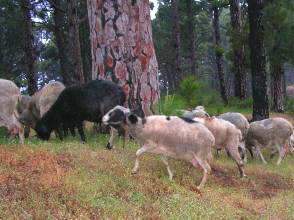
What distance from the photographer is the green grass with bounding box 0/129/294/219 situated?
22.3 ft

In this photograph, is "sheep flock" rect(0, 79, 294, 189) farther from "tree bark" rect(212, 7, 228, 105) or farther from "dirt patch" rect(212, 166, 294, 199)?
"tree bark" rect(212, 7, 228, 105)

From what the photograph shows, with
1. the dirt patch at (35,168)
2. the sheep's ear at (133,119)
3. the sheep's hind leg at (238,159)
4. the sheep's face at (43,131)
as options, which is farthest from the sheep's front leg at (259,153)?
the dirt patch at (35,168)

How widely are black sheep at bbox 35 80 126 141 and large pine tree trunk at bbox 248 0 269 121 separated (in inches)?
235

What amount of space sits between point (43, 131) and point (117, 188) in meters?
4.27

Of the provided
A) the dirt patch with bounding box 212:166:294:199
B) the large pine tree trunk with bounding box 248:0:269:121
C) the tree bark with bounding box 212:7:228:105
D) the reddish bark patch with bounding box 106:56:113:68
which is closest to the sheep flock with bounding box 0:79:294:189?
the dirt patch with bounding box 212:166:294:199

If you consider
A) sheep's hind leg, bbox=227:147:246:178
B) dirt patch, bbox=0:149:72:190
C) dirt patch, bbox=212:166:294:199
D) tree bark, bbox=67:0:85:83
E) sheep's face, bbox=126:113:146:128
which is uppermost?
tree bark, bbox=67:0:85:83

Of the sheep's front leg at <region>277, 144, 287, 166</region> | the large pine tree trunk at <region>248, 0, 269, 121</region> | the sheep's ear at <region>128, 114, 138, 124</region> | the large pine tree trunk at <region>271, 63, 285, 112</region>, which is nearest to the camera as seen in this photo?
the sheep's ear at <region>128, 114, 138, 124</region>

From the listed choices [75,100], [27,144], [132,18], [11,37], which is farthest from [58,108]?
[11,37]

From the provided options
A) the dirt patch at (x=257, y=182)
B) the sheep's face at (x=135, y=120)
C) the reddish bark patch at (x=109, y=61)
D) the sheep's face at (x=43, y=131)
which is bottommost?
the dirt patch at (x=257, y=182)

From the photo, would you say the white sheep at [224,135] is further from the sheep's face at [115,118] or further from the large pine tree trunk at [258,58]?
the large pine tree trunk at [258,58]

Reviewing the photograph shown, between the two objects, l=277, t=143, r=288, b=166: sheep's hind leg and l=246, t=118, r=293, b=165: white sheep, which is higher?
l=246, t=118, r=293, b=165: white sheep

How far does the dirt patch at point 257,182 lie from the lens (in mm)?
9695

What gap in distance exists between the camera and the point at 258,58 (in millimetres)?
15602

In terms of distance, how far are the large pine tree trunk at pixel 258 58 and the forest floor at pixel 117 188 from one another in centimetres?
512
